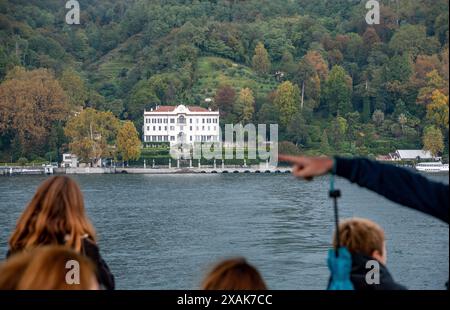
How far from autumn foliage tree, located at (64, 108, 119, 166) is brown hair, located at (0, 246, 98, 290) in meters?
83.2

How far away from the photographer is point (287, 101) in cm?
9319

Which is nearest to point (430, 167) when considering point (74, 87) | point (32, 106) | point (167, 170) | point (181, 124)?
point (167, 170)

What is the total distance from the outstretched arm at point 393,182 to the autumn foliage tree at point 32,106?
87.3 metres

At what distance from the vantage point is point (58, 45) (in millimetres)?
111938

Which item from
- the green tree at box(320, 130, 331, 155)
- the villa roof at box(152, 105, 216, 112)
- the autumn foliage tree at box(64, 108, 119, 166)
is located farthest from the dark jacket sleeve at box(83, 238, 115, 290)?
the villa roof at box(152, 105, 216, 112)

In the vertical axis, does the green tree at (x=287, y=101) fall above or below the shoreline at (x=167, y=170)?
above

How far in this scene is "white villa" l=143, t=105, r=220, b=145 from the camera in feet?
318

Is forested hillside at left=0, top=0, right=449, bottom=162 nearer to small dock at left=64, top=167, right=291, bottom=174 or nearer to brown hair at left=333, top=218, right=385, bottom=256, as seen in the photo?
small dock at left=64, top=167, right=291, bottom=174

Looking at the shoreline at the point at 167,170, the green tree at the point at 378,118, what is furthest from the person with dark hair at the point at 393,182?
the green tree at the point at 378,118

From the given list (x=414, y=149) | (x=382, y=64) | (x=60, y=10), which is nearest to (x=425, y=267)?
(x=414, y=149)

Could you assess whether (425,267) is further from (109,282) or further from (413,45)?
(413,45)

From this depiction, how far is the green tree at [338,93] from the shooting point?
95.0 metres

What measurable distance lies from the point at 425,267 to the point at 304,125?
215 feet

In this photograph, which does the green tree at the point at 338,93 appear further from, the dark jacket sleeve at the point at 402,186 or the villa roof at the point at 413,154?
the dark jacket sleeve at the point at 402,186
